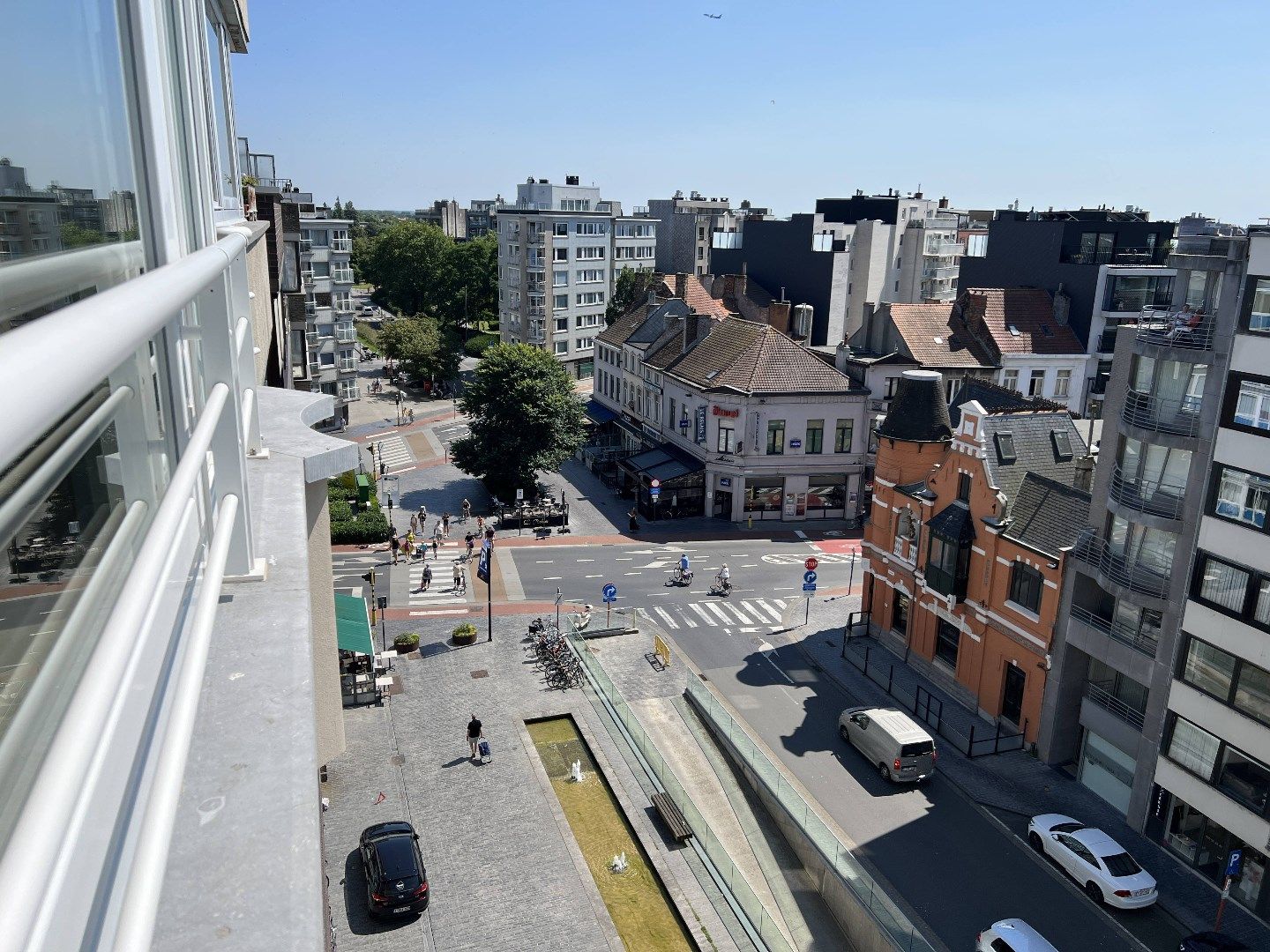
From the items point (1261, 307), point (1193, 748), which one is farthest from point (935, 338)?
point (1193, 748)

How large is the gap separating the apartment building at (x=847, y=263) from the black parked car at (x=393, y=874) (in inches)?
2379

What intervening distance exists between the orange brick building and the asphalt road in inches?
166

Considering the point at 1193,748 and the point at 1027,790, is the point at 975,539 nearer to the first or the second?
the point at 1027,790

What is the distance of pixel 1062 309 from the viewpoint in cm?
5603

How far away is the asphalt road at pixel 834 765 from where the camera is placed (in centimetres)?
2173

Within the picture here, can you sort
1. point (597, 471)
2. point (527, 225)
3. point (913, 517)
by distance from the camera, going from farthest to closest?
point (527, 225) < point (597, 471) < point (913, 517)

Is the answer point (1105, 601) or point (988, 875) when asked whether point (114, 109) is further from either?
point (1105, 601)

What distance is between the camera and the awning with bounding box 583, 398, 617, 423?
2680 inches

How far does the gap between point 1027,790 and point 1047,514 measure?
843 centimetres

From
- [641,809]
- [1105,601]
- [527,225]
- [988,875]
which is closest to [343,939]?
[641,809]

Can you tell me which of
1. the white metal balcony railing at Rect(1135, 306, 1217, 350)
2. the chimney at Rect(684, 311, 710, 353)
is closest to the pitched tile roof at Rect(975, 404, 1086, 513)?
the white metal balcony railing at Rect(1135, 306, 1217, 350)

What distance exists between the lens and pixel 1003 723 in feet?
98.8

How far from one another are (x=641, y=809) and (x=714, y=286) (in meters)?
56.5

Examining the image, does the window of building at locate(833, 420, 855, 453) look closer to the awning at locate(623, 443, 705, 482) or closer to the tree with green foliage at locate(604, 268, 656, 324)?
the awning at locate(623, 443, 705, 482)
